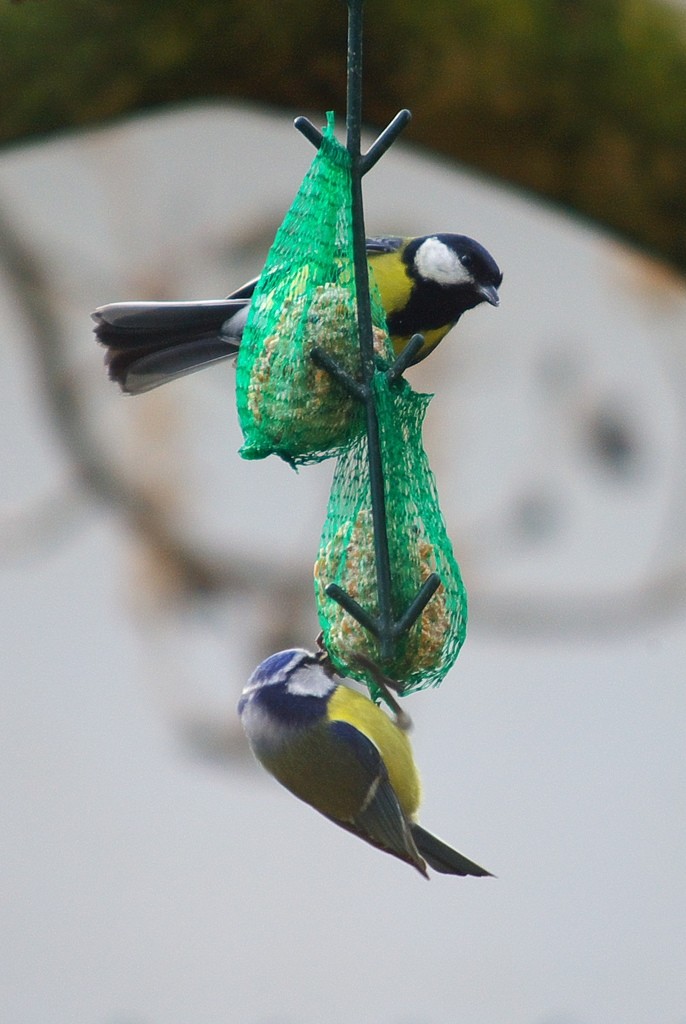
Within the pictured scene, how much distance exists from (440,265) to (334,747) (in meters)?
0.49

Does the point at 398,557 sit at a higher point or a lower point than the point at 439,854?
higher

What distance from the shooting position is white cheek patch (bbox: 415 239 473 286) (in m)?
1.34

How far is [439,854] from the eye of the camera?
141 cm

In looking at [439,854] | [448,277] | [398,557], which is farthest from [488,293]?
[439,854]

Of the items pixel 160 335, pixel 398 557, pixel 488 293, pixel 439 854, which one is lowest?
pixel 439 854

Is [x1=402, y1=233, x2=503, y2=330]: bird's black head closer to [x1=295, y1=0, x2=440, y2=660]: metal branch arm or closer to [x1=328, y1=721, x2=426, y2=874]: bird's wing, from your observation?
[x1=295, y1=0, x2=440, y2=660]: metal branch arm

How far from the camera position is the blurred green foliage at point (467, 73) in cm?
129

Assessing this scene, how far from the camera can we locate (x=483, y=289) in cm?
136

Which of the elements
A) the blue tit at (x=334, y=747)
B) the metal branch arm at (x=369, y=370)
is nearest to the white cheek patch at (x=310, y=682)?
the blue tit at (x=334, y=747)

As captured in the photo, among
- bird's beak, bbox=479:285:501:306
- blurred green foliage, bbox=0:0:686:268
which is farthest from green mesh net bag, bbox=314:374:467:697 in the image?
blurred green foliage, bbox=0:0:686:268

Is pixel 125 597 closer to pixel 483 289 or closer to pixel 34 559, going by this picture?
pixel 34 559

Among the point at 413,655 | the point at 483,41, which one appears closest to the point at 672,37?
the point at 483,41

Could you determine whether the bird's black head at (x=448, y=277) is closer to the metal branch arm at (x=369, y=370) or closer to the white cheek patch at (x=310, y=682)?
the metal branch arm at (x=369, y=370)

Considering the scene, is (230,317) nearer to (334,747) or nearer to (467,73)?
(467,73)
